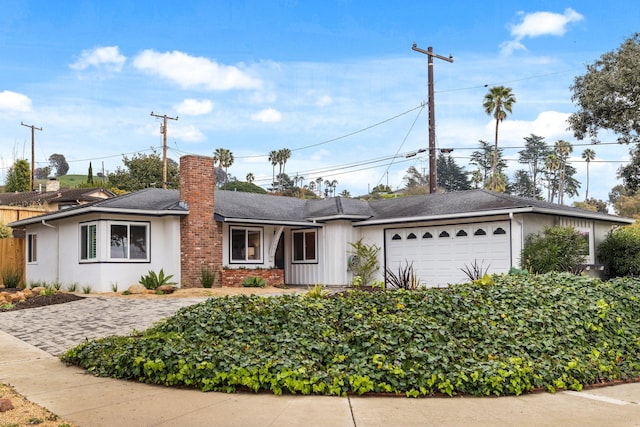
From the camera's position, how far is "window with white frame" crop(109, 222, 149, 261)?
18297 millimetres

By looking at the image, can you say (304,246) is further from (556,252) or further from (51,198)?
(51,198)

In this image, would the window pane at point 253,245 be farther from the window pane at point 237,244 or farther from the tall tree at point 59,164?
the tall tree at point 59,164

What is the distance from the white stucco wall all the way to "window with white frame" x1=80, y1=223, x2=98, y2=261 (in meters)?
0.17

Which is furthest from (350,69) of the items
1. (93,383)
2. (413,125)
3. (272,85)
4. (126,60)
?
(93,383)

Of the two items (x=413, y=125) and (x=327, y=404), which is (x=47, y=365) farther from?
(x=413, y=125)

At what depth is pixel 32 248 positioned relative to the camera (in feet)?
75.0

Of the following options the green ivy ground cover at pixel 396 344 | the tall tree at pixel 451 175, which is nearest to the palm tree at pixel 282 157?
the tall tree at pixel 451 175

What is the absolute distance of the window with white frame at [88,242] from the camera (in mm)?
18312

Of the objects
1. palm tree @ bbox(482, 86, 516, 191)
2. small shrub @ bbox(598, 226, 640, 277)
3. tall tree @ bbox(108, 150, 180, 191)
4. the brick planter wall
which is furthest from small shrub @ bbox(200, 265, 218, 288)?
tall tree @ bbox(108, 150, 180, 191)

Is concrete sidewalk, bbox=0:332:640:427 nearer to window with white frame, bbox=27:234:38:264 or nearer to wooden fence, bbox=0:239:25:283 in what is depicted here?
window with white frame, bbox=27:234:38:264

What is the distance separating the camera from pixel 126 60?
20.7 meters

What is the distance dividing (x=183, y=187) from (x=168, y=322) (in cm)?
1148

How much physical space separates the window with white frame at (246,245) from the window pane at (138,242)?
306 centimetres

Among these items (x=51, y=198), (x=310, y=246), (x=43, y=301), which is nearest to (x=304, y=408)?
(x=43, y=301)
